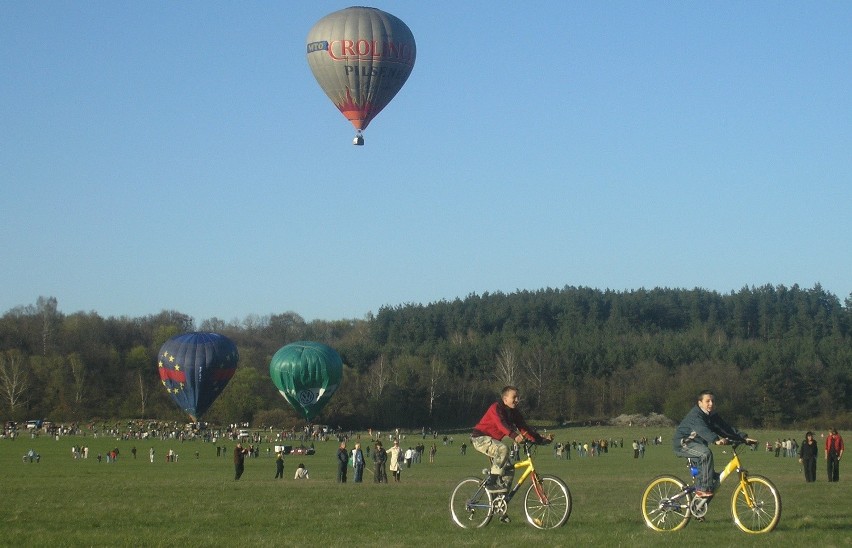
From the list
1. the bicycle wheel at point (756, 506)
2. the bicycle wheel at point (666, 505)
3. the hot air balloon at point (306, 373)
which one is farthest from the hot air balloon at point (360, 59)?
the bicycle wheel at point (756, 506)

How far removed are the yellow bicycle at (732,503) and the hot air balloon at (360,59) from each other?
29917mm

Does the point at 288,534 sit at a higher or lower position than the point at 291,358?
lower

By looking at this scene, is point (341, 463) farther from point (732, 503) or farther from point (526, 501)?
point (732, 503)

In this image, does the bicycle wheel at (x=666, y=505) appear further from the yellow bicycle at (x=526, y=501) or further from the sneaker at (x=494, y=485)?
the sneaker at (x=494, y=485)

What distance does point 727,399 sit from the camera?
311 feet

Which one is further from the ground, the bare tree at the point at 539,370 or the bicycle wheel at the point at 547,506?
the bare tree at the point at 539,370

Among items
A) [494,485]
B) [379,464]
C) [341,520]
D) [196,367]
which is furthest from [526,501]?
[196,367]

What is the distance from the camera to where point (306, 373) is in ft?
201

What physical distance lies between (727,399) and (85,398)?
5402 cm

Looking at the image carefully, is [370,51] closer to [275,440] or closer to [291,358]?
[291,358]

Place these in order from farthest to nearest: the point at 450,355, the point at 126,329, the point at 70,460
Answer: the point at 126,329 → the point at 450,355 → the point at 70,460

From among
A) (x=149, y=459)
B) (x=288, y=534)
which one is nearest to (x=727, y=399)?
(x=149, y=459)

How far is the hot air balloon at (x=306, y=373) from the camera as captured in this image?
61250 millimetres

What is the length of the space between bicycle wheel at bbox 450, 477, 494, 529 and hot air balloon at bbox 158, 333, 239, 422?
2009 inches
